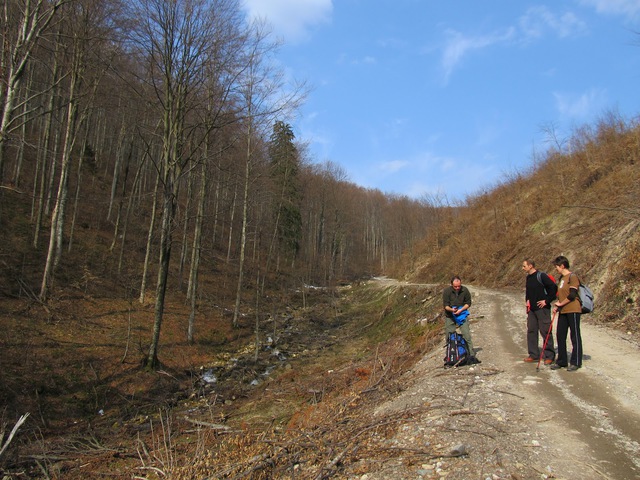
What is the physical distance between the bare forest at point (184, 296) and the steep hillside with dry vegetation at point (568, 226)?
12 centimetres

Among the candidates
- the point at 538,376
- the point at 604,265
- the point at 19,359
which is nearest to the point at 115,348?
the point at 19,359

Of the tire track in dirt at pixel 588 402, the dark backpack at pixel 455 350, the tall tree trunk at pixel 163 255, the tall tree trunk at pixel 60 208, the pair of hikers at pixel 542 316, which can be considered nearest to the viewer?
the tire track in dirt at pixel 588 402

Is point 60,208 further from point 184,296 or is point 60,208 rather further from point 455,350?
point 455,350

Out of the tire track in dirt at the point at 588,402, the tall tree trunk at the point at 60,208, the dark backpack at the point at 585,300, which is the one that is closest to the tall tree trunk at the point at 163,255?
the tall tree trunk at the point at 60,208

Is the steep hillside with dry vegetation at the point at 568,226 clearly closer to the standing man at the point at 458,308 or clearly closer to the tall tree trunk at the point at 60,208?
the standing man at the point at 458,308

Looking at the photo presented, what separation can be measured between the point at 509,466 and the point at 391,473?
125 centimetres

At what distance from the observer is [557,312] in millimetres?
7070

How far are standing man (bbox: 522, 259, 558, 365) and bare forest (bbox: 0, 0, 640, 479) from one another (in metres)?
2.86

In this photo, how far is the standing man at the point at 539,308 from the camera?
23.7 ft

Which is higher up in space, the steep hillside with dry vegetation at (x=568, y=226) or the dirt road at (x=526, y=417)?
the steep hillside with dry vegetation at (x=568, y=226)

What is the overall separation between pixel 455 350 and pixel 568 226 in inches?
622

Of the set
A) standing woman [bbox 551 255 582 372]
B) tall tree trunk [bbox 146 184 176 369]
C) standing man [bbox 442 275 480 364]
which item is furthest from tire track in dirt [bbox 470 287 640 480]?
tall tree trunk [bbox 146 184 176 369]

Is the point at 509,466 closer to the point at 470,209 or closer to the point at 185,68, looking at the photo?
the point at 185,68

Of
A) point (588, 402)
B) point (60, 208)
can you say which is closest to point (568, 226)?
point (588, 402)
